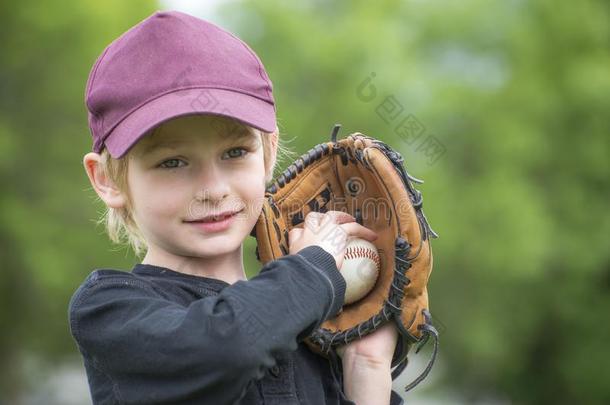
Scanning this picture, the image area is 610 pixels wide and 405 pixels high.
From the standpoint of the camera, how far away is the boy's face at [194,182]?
1910mm

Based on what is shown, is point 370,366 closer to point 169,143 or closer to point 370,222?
point 370,222

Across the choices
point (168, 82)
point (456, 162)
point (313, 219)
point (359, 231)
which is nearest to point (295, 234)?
point (313, 219)

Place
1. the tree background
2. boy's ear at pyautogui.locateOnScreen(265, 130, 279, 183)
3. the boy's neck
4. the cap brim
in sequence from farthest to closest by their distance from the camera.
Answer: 1. the tree background
2. boy's ear at pyautogui.locateOnScreen(265, 130, 279, 183)
3. the boy's neck
4. the cap brim

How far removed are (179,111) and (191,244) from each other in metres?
0.34

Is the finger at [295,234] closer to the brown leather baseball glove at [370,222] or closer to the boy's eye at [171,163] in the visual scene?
the brown leather baseball glove at [370,222]

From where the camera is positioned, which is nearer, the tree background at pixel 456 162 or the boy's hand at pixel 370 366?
the boy's hand at pixel 370 366

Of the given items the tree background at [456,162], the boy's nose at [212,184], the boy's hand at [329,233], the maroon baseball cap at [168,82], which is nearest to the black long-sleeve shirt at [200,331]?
the boy's hand at [329,233]

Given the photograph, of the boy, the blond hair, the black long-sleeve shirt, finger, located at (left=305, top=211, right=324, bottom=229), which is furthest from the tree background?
the black long-sleeve shirt

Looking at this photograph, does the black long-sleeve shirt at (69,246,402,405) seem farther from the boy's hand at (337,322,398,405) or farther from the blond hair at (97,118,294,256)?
the boy's hand at (337,322,398,405)

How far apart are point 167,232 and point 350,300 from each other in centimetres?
59

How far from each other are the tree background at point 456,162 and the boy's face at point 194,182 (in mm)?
12566

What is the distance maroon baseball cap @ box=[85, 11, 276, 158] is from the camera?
6.16 ft

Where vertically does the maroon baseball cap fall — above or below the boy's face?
above

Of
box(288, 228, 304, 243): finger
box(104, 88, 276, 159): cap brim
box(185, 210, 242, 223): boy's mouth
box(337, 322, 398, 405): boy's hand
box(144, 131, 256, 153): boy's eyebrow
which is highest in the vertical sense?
box(104, 88, 276, 159): cap brim
